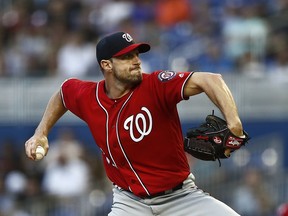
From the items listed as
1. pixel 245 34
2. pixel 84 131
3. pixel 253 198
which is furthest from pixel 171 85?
pixel 84 131

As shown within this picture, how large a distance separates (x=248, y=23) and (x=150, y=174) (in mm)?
8555

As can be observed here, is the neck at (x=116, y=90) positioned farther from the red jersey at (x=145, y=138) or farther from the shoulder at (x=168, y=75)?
the shoulder at (x=168, y=75)

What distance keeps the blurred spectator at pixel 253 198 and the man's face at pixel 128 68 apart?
19.6ft

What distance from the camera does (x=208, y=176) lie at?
14305mm

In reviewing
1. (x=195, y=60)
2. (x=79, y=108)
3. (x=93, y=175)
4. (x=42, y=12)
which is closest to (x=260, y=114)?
(x=195, y=60)

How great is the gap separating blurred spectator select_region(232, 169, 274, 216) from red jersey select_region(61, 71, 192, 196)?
569 centimetres

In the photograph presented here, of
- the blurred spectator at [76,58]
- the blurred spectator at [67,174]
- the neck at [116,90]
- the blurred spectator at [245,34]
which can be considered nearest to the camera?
the neck at [116,90]

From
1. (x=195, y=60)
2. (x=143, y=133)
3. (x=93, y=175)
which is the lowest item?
(x=93, y=175)

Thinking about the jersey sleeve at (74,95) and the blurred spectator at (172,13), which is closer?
the jersey sleeve at (74,95)

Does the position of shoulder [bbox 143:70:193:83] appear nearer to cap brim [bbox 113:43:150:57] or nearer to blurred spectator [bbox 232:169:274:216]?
cap brim [bbox 113:43:150:57]

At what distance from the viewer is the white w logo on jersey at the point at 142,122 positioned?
778 cm

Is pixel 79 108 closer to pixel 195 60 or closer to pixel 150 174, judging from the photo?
pixel 150 174

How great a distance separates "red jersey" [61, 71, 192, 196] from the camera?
25.4 ft

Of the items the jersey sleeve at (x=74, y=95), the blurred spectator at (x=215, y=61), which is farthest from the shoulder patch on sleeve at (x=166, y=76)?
the blurred spectator at (x=215, y=61)
